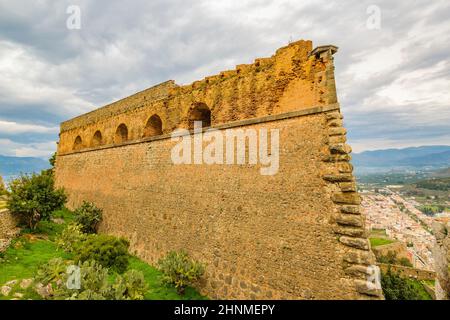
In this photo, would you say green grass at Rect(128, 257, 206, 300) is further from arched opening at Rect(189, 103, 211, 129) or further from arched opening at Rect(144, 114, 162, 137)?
arched opening at Rect(144, 114, 162, 137)

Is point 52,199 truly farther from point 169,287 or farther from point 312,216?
point 312,216

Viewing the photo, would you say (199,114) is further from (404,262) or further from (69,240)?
(404,262)

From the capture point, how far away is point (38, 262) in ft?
31.4

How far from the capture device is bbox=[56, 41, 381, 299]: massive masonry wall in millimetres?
5828

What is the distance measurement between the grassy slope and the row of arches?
17.8 ft

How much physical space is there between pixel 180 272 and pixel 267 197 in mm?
3488

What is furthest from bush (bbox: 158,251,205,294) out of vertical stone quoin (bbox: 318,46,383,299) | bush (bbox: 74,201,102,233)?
bush (bbox: 74,201,102,233)

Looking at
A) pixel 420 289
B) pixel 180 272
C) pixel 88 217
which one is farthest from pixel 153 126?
pixel 420 289

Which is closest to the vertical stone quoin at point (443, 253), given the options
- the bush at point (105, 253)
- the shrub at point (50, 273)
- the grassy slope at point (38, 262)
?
the grassy slope at point (38, 262)

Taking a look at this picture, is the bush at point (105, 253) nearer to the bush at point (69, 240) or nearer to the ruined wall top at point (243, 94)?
the bush at point (69, 240)

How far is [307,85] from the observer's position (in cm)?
688

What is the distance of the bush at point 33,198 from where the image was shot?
1211 cm
